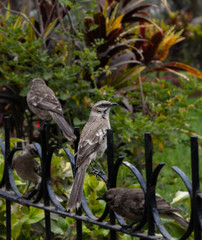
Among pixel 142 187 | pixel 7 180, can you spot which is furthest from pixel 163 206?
pixel 7 180

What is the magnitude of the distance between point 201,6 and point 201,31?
436 inches

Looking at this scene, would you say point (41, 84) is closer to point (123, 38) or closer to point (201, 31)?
point (123, 38)

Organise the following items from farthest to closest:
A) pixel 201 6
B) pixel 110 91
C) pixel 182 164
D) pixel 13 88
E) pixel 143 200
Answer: pixel 201 6
pixel 182 164
pixel 13 88
pixel 110 91
pixel 143 200

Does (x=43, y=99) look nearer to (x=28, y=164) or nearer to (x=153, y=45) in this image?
(x=28, y=164)

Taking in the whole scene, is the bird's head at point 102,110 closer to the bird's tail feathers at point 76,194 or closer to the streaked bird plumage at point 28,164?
the streaked bird plumage at point 28,164

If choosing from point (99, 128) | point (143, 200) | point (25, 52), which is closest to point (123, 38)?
point (25, 52)

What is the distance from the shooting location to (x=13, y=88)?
521cm

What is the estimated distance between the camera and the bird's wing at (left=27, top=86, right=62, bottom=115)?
12.8 ft

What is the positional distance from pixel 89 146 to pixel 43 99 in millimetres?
1595

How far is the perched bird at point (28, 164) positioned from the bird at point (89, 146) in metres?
0.40

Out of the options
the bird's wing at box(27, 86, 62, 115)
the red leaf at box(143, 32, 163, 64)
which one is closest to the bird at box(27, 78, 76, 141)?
the bird's wing at box(27, 86, 62, 115)

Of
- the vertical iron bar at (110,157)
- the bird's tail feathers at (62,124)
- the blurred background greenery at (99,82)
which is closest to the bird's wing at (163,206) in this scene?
the vertical iron bar at (110,157)

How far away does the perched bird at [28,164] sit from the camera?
2.88 m

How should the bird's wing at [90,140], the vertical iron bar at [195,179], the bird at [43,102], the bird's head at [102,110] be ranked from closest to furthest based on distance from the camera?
the vertical iron bar at [195,179]
the bird's wing at [90,140]
the bird's head at [102,110]
the bird at [43,102]
